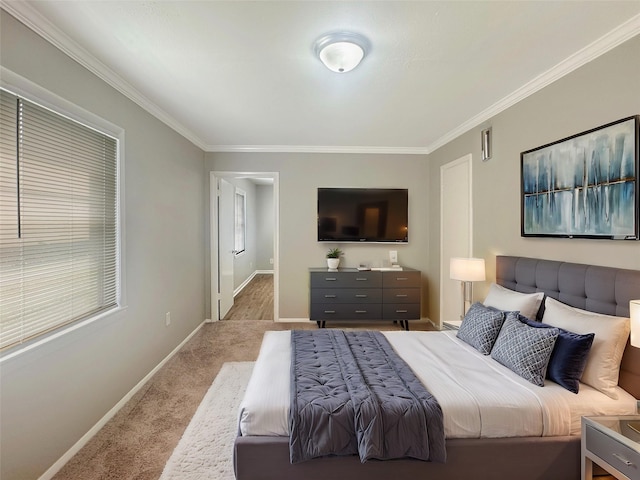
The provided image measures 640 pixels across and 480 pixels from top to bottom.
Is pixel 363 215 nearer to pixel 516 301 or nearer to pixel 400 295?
pixel 400 295

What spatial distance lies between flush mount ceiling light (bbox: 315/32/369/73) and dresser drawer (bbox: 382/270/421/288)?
8.98 ft

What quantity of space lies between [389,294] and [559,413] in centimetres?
254

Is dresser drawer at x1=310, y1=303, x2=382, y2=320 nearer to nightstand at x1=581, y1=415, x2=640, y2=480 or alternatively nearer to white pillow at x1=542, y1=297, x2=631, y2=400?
white pillow at x1=542, y1=297, x2=631, y2=400

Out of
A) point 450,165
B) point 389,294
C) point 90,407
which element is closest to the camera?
point 90,407

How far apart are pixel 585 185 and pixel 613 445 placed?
4.90ft

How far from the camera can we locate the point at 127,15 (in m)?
1.67

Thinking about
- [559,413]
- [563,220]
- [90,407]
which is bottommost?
[90,407]

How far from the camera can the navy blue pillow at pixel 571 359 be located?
1.67 metres

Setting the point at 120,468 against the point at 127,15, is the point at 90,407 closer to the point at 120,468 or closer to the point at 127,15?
the point at 120,468

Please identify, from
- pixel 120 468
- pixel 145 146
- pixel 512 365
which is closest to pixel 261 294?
pixel 145 146

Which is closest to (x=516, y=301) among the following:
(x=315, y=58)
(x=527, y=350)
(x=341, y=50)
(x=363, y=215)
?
(x=527, y=350)

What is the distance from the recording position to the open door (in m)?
4.56

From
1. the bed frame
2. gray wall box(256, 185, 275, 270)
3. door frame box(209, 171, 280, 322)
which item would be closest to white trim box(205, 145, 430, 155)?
door frame box(209, 171, 280, 322)

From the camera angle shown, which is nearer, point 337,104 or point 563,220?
point 563,220
